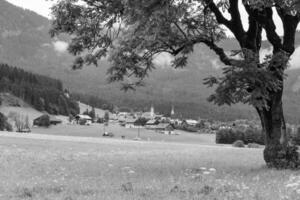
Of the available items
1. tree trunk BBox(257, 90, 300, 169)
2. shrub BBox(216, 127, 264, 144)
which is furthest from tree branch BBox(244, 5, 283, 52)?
shrub BBox(216, 127, 264, 144)

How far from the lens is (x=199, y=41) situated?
70.7ft

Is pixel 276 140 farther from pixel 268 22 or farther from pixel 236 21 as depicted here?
pixel 236 21

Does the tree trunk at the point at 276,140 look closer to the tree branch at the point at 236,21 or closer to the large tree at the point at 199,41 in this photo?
the large tree at the point at 199,41

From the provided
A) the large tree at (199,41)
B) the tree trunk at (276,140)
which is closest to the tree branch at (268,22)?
the large tree at (199,41)

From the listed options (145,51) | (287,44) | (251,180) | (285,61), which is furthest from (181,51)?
(251,180)

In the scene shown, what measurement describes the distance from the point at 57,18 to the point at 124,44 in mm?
4246

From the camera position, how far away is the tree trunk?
18953mm

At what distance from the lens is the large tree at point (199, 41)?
1546 cm

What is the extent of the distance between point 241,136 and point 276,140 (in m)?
138

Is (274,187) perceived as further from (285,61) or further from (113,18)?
(113,18)

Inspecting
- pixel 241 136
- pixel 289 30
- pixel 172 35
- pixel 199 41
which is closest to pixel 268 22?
pixel 289 30

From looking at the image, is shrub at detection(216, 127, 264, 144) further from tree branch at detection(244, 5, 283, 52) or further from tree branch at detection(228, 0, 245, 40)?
tree branch at detection(228, 0, 245, 40)

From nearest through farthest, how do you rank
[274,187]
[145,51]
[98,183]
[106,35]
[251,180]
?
1. [274,187]
2. [98,183]
3. [251,180]
4. [106,35]
5. [145,51]

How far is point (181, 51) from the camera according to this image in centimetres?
2245
